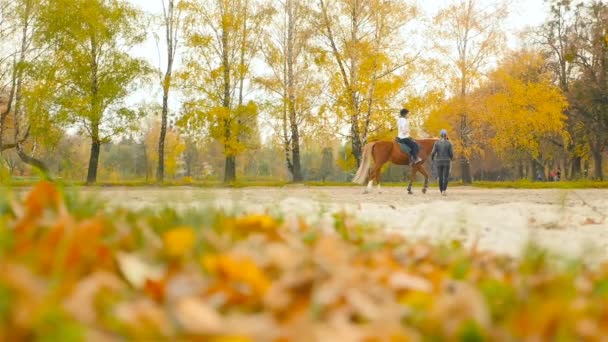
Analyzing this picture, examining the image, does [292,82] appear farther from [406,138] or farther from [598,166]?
[598,166]

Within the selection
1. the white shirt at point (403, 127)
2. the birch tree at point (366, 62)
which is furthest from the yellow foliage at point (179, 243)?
the birch tree at point (366, 62)

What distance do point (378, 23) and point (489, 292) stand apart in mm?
29348

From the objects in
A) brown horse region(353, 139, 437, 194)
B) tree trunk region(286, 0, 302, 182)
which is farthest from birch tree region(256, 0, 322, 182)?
brown horse region(353, 139, 437, 194)

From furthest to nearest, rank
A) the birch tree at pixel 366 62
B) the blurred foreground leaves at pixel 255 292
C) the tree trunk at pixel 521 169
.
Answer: the tree trunk at pixel 521 169, the birch tree at pixel 366 62, the blurred foreground leaves at pixel 255 292

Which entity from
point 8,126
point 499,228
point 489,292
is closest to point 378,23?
point 8,126

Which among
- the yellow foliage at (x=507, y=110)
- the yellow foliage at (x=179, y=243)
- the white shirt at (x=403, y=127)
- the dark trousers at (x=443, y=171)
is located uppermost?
the yellow foliage at (x=507, y=110)

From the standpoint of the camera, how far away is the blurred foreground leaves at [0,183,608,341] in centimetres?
156

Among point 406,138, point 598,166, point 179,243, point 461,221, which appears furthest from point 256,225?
point 598,166

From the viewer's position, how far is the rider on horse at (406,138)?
55.5ft

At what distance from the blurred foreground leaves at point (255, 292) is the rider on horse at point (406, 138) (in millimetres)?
13869

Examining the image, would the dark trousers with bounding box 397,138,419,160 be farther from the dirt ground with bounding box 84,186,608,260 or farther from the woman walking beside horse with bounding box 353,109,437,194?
the dirt ground with bounding box 84,186,608,260

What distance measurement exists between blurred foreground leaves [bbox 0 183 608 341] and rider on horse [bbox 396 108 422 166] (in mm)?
13869

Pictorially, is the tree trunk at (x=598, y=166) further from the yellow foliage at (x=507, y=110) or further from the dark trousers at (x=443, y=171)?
the dark trousers at (x=443, y=171)

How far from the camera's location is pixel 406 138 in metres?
17.1
